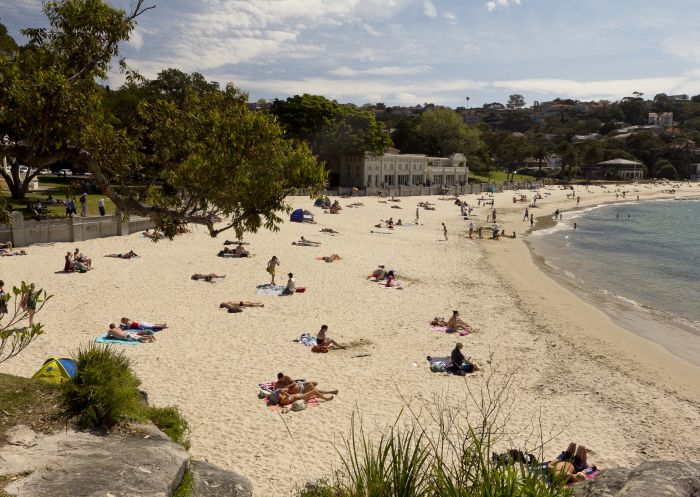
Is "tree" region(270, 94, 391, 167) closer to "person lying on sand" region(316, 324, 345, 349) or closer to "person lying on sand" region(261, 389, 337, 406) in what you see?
"person lying on sand" region(316, 324, 345, 349)

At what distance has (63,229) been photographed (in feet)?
81.9

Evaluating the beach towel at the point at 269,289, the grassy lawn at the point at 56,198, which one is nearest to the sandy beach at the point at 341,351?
the beach towel at the point at 269,289

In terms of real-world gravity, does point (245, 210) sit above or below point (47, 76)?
below

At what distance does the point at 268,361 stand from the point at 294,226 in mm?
22651

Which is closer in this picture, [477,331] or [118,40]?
[118,40]

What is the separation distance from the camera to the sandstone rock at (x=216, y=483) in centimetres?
659

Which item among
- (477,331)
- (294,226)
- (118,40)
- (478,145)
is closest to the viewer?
(118,40)

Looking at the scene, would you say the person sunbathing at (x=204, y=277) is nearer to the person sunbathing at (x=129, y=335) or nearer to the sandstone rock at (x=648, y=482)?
the person sunbathing at (x=129, y=335)

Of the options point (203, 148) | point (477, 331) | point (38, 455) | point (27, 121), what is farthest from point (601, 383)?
point (27, 121)

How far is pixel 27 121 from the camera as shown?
639 cm

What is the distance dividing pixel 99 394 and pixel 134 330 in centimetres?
801

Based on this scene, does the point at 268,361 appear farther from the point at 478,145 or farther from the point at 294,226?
the point at 478,145

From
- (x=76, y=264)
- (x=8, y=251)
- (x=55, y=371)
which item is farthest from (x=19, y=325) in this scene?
(x=8, y=251)

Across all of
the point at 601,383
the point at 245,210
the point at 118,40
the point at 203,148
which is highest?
the point at 118,40
